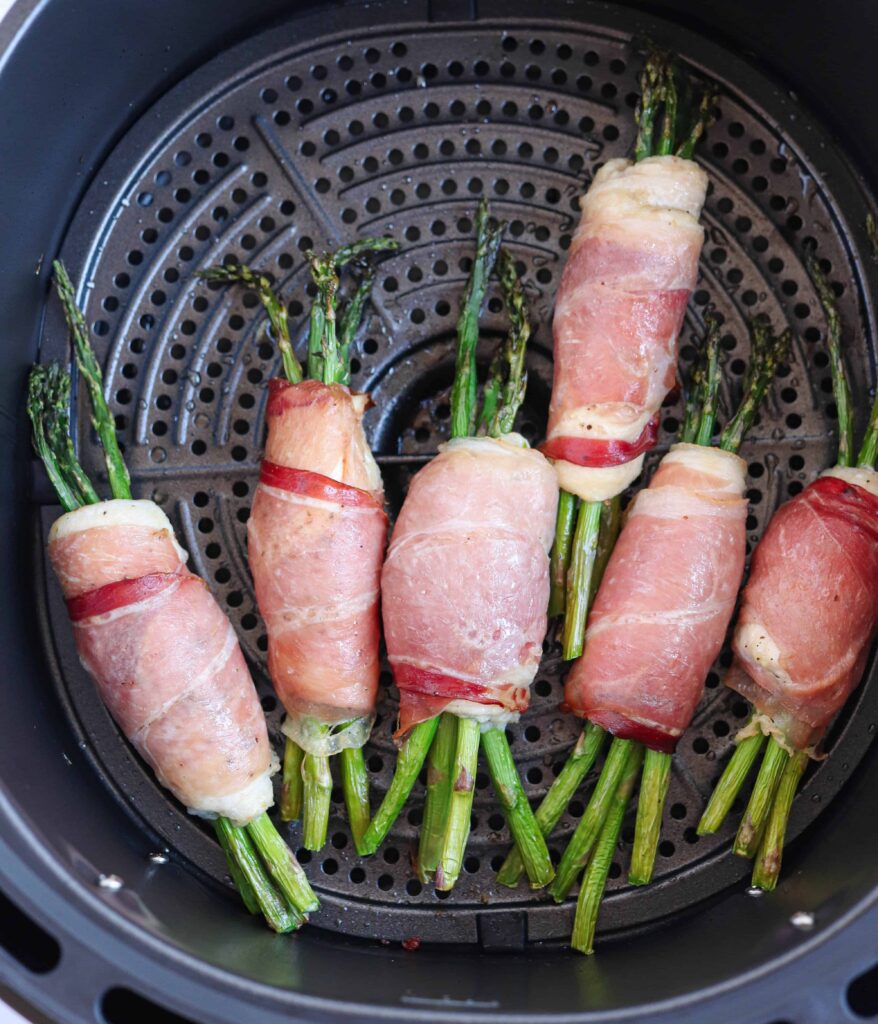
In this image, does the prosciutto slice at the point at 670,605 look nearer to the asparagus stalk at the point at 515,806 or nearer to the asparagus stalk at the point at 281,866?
the asparagus stalk at the point at 515,806

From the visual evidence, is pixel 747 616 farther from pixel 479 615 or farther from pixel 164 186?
pixel 164 186

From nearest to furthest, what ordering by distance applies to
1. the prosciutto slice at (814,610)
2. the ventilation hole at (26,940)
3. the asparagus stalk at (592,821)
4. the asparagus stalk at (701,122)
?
1. the ventilation hole at (26,940)
2. the prosciutto slice at (814,610)
3. the asparagus stalk at (592,821)
4. the asparagus stalk at (701,122)

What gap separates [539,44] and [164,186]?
91cm

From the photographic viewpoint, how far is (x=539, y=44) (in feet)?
7.34

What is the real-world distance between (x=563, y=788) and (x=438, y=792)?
0.26 m

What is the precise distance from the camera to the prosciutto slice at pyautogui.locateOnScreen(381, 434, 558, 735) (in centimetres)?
190

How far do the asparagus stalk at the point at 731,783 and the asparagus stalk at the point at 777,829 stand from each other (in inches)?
2.8

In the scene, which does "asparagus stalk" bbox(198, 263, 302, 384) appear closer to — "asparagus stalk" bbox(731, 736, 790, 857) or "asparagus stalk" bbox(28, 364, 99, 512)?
"asparagus stalk" bbox(28, 364, 99, 512)

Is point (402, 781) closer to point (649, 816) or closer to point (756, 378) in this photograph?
point (649, 816)

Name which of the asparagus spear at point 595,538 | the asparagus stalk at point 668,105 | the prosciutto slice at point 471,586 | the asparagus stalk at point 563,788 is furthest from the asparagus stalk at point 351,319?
the asparagus stalk at point 563,788

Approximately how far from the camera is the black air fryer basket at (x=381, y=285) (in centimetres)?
196

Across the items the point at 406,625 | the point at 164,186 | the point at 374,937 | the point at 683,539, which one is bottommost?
the point at 374,937

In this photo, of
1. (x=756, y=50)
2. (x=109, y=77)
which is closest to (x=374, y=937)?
(x=109, y=77)

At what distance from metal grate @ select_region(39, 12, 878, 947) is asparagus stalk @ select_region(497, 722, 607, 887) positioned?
86 mm
